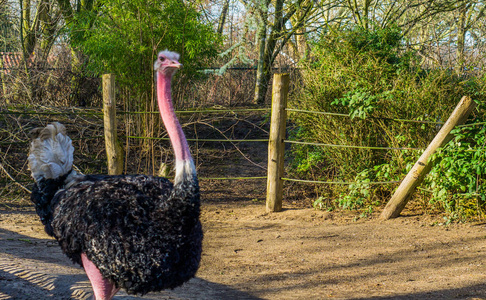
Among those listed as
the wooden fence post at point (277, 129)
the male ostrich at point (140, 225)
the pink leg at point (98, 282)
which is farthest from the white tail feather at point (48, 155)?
the wooden fence post at point (277, 129)

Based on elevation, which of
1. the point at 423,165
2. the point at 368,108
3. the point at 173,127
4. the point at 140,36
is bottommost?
the point at 423,165

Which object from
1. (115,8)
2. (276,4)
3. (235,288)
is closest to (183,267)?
(235,288)

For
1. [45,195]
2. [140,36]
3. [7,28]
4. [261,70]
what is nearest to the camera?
[45,195]

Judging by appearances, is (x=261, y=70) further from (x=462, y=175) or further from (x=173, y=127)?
(x=173, y=127)

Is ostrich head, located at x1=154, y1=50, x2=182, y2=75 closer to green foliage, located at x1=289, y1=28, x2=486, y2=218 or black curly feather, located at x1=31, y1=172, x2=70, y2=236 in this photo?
black curly feather, located at x1=31, y1=172, x2=70, y2=236

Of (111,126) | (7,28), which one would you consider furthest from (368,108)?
(7,28)

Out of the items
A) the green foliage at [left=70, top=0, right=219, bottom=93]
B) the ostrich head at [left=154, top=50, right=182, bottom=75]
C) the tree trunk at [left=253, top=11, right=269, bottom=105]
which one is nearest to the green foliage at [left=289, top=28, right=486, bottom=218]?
the green foliage at [left=70, top=0, right=219, bottom=93]

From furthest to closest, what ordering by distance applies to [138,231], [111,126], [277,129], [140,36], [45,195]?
[140,36] → [277,129] → [111,126] → [45,195] → [138,231]

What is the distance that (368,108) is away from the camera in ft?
19.3

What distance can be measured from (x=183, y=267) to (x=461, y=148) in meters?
3.69

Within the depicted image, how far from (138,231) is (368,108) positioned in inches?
152

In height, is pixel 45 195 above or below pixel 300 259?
above

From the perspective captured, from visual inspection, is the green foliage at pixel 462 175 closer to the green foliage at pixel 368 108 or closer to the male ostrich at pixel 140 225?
the green foliage at pixel 368 108

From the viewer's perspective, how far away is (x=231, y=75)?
12.3 m
